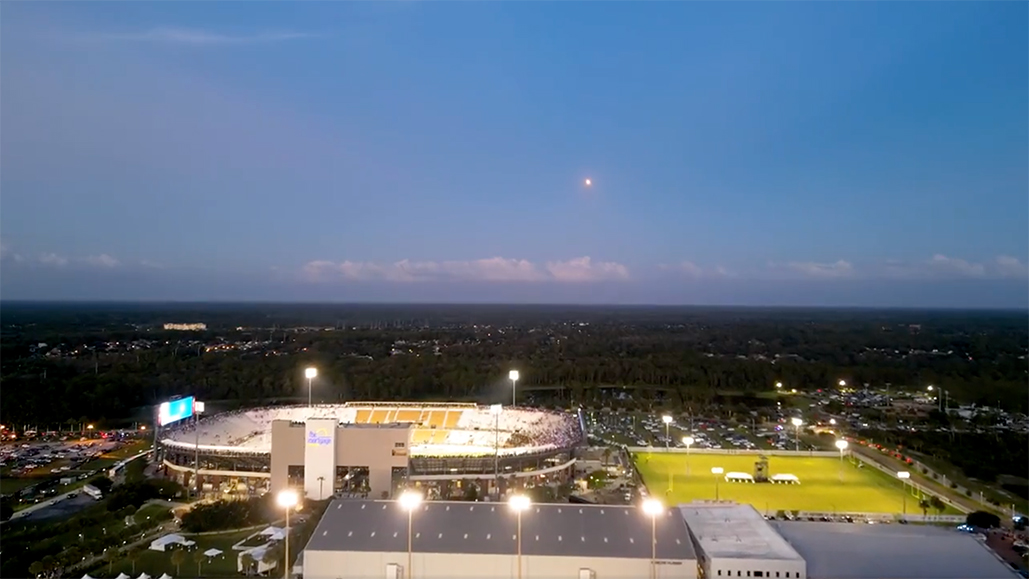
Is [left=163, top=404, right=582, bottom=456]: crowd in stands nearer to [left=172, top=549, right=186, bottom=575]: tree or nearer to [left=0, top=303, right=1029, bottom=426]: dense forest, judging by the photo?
[left=172, top=549, right=186, bottom=575]: tree

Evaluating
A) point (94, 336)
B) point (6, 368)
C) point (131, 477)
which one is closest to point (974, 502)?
point (131, 477)

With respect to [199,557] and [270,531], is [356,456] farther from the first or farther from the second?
[199,557]

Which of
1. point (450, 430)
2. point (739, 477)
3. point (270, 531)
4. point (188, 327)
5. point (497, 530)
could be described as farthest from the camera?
point (188, 327)

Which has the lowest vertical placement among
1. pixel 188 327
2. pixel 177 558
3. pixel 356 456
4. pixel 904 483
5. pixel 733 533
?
pixel 904 483

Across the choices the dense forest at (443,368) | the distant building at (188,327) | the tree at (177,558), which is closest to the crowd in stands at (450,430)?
the tree at (177,558)

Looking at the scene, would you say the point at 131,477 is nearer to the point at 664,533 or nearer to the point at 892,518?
the point at 664,533

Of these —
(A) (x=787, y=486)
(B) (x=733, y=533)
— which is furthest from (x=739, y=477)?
(B) (x=733, y=533)

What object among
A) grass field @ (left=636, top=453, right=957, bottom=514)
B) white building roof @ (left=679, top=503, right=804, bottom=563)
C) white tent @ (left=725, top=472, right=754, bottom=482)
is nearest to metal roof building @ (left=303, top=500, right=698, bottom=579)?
white building roof @ (left=679, top=503, right=804, bottom=563)
